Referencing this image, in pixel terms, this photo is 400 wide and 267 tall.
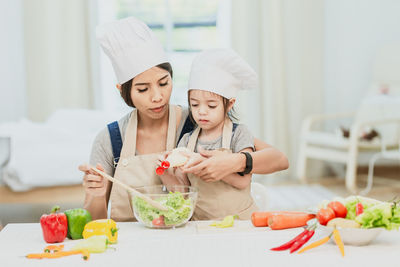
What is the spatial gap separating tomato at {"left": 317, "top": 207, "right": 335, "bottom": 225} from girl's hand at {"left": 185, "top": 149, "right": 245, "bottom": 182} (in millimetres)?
332

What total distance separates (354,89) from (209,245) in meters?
4.93

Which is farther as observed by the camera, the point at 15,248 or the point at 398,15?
the point at 398,15

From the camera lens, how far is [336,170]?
6.13m

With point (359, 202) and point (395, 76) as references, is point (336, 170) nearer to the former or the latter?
point (395, 76)

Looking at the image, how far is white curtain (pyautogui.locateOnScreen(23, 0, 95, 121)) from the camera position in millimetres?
5523

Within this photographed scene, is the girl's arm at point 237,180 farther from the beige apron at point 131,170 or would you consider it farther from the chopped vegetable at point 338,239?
the chopped vegetable at point 338,239

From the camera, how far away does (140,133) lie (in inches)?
77.6

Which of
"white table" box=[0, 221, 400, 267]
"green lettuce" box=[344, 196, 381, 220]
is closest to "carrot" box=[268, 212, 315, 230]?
"white table" box=[0, 221, 400, 267]

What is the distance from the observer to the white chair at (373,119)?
514cm

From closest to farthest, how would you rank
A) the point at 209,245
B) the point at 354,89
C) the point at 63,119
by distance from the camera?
the point at 209,245 → the point at 63,119 → the point at 354,89

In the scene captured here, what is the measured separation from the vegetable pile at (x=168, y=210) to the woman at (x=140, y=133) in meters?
0.12

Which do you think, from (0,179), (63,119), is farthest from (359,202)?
(63,119)

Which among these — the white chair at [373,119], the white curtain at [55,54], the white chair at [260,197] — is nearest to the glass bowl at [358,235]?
the white chair at [260,197]

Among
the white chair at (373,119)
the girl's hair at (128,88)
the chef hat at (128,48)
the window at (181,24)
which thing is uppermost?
the window at (181,24)
